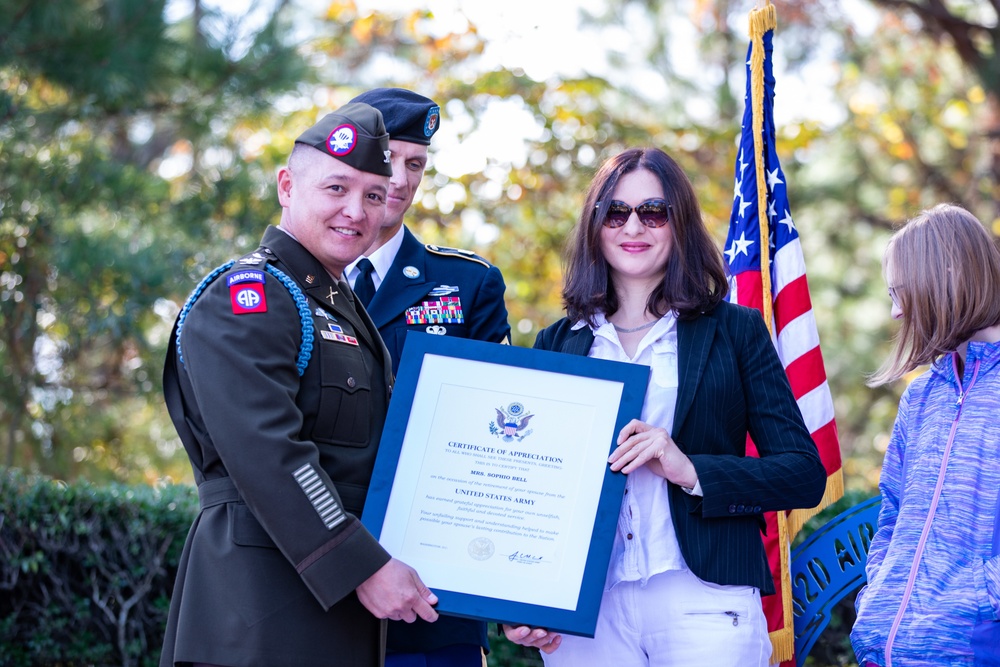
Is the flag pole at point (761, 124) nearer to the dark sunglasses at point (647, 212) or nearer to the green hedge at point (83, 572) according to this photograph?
the dark sunglasses at point (647, 212)

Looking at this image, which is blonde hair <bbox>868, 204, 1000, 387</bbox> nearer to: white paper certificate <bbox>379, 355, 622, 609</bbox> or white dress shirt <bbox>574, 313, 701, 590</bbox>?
white dress shirt <bbox>574, 313, 701, 590</bbox>

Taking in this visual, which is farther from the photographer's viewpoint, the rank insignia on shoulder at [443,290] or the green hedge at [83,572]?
the green hedge at [83,572]

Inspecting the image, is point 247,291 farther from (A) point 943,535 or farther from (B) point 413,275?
(A) point 943,535

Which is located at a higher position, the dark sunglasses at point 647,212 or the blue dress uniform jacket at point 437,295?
the dark sunglasses at point 647,212

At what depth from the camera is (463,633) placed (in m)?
3.14

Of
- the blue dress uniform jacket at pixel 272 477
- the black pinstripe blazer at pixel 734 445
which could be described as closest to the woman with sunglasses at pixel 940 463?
the black pinstripe blazer at pixel 734 445

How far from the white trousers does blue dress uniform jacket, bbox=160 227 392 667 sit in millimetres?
576

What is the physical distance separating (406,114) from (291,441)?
4.53 ft

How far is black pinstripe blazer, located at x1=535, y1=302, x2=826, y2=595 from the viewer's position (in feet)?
8.85

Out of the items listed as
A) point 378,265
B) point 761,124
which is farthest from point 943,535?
point 761,124

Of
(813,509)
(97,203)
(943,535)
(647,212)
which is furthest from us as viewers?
(97,203)

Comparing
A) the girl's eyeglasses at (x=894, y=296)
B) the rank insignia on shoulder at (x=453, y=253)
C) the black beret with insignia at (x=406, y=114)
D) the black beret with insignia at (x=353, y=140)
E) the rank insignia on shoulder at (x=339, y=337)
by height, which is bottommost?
the rank insignia on shoulder at (x=339, y=337)

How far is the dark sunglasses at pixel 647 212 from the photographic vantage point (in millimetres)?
2959

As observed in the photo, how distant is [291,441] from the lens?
240 centimetres
